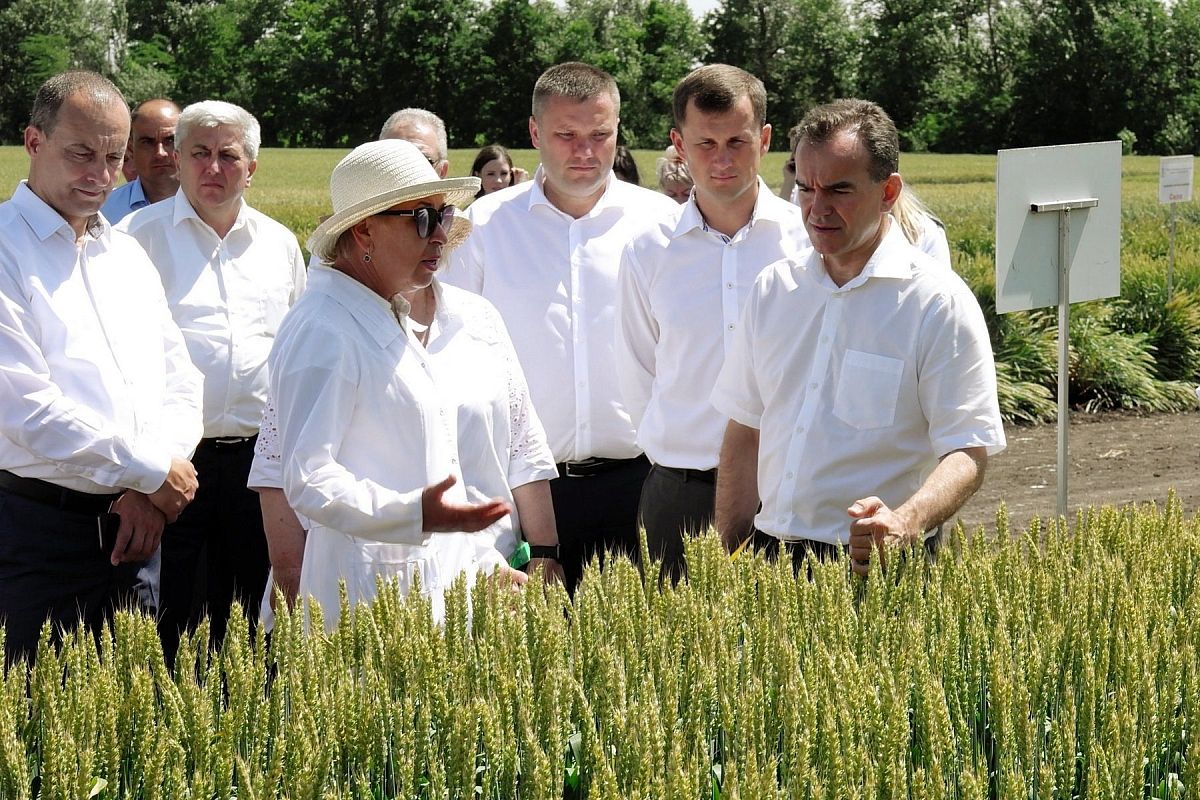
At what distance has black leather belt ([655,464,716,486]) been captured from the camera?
Result: 484 centimetres

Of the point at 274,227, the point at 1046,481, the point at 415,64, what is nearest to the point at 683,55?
the point at 415,64

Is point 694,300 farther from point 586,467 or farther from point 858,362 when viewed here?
point 858,362

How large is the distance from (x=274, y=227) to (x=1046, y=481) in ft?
23.9

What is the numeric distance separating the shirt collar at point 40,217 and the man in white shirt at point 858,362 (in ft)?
6.97

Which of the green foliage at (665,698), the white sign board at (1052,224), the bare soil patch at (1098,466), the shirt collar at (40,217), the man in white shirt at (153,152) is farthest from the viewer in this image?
the bare soil patch at (1098,466)

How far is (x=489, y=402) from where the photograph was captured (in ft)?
12.8

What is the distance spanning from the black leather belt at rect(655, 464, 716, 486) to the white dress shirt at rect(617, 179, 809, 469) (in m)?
0.02

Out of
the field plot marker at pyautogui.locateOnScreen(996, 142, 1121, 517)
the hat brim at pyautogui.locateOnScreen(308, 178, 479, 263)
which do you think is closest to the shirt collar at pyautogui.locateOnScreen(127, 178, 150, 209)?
the hat brim at pyautogui.locateOnScreen(308, 178, 479, 263)

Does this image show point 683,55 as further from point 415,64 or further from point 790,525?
point 790,525

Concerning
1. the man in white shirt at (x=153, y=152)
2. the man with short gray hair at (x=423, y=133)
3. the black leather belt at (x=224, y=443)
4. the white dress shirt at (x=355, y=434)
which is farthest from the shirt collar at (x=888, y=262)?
the man in white shirt at (x=153, y=152)

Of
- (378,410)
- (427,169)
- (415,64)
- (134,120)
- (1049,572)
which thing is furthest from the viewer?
(415,64)

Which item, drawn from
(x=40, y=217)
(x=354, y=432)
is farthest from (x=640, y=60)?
(x=354, y=432)

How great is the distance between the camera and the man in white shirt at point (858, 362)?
3.72 meters

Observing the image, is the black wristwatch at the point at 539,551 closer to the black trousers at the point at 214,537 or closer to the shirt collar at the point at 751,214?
the shirt collar at the point at 751,214
